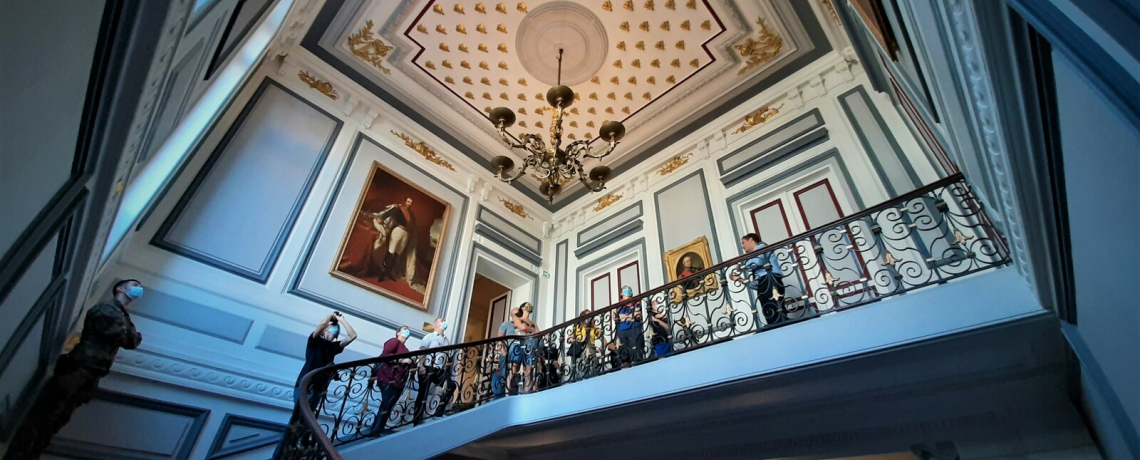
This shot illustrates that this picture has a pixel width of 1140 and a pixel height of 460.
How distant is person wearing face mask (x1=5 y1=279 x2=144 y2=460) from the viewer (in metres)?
3.20

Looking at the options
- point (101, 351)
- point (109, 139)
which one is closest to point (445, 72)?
point (101, 351)

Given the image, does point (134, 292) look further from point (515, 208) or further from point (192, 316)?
point (515, 208)

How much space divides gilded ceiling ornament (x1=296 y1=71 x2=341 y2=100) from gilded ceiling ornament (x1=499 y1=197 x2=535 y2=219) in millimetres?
3179

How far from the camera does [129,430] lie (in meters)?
4.06

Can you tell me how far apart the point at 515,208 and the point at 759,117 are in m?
4.47

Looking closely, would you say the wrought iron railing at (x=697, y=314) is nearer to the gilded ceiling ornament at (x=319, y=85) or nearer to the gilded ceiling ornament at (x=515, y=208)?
the gilded ceiling ornament at (x=515, y=208)

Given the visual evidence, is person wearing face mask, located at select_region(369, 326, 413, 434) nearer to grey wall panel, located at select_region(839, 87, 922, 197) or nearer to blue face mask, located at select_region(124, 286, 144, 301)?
blue face mask, located at select_region(124, 286, 144, 301)

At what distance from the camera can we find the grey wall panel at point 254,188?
5.18 meters

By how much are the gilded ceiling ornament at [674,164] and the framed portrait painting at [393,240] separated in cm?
369

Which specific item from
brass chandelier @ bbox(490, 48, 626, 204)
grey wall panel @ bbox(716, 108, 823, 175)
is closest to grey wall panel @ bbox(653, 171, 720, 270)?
grey wall panel @ bbox(716, 108, 823, 175)

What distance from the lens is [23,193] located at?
1.23 meters

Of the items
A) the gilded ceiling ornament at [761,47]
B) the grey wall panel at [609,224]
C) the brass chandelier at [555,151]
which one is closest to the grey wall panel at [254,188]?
the brass chandelier at [555,151]

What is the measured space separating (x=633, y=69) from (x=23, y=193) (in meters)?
6.70

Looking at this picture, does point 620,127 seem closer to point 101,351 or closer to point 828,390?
Result: point 828,390
